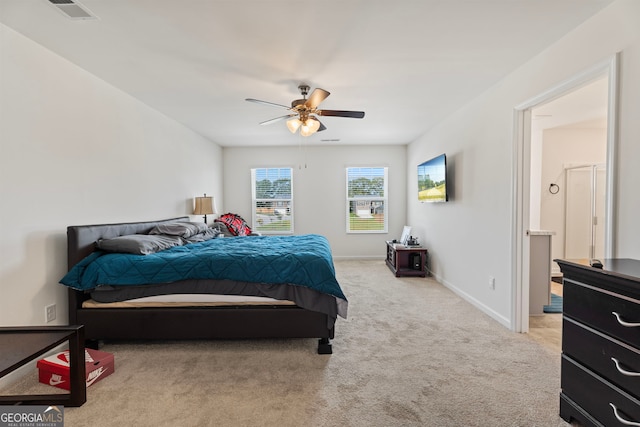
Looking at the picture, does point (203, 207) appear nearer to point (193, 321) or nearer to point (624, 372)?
point (193, 321)

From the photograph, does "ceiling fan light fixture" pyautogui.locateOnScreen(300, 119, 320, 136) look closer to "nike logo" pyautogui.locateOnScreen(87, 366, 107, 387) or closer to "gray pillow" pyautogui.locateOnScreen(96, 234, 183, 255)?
"gray pillow" pyautogui.locateOnScreen(96, 234, 183, 255)

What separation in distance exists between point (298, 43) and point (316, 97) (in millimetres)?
547

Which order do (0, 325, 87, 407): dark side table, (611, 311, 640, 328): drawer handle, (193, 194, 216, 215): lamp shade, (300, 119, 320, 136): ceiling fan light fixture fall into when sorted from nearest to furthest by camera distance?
(611, 311, 640, 328): drawer handle < (0, 325, 87, 407): dark side table < (300, 119, 320, 136): ceiling fan light fixture < (193, 194, 216, 215): lamp shade

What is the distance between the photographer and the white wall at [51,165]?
2.05 metres

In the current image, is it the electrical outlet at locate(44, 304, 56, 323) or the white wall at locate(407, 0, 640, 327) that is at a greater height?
the white wall at locate(407, 0, 640, 327)

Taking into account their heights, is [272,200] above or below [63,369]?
above

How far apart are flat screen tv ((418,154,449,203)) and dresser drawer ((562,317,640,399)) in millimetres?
2669

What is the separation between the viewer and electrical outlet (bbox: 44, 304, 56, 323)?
7.63ft

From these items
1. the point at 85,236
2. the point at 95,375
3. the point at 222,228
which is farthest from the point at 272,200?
the point at 95,375

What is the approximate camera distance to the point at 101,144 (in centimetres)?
289

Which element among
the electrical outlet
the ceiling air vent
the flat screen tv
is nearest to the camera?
the ceiling air vent

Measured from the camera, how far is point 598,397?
1.41 meters

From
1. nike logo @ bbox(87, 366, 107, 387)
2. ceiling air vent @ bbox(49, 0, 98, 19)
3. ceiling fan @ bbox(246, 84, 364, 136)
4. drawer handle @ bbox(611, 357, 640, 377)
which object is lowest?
nike logo @ bbox(87, 366, 107, 387)

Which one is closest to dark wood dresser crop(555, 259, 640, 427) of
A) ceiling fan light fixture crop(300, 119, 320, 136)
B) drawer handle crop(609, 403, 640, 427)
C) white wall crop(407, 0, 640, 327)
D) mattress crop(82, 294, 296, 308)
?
drawer handle crop(609, 403, 640, 427)
